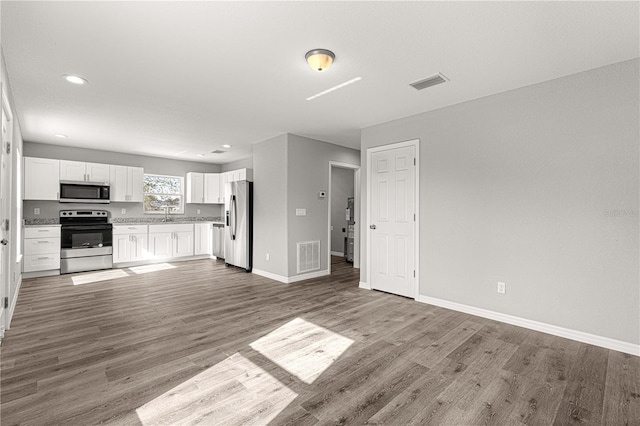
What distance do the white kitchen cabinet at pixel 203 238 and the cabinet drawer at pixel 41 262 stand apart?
2.60 meters

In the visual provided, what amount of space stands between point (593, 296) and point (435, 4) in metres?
2.88

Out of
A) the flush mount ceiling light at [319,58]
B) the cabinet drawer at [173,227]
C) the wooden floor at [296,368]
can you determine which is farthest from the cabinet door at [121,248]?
the flush mount ceiling light at [319,58]

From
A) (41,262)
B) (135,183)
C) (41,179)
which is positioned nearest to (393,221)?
(135,183)

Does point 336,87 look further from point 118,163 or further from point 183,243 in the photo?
point 118,163

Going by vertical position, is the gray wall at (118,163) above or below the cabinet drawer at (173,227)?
above

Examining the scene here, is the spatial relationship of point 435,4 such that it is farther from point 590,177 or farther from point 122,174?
point 122,174

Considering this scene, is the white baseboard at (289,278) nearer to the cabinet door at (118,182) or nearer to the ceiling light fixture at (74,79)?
the cabinet door at (118,182)

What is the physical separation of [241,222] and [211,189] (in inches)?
→ 95.9

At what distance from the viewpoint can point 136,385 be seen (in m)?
2.04

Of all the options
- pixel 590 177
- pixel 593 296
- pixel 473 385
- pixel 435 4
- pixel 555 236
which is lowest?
pixel 473 385

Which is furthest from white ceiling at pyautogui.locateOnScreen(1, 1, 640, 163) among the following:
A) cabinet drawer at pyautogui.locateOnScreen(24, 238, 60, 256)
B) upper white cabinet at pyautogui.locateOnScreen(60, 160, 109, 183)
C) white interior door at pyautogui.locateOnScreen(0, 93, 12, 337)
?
cabinet drawer at pyautogui.locateOnScreen(24, 238, 60, 256)

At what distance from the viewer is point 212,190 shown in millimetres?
7836

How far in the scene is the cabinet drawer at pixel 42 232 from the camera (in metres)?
5.19

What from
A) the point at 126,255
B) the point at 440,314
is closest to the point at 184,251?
the point at 126,255
